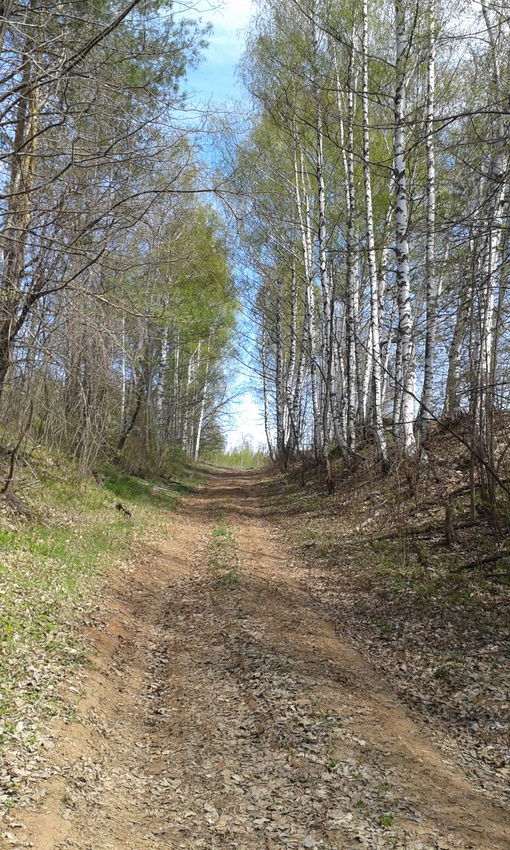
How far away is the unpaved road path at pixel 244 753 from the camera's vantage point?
3.41m

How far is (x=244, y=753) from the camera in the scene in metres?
4.42

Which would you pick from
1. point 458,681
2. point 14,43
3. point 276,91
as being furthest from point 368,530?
point 276,91

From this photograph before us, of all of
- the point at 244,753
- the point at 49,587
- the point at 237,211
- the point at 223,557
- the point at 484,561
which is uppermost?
the point at 237,211

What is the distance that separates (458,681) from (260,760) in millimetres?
2272

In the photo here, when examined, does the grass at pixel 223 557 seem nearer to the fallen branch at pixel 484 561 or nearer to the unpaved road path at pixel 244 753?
the unpaved road path at pixel 244 753

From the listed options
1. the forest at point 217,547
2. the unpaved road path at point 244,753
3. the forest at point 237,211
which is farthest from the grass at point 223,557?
the forest at point 237,211

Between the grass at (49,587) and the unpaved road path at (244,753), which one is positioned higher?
the grass at (49,587)

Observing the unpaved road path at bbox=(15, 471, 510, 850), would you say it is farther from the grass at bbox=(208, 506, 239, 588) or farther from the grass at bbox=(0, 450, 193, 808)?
the grass at bbox=(208, 506, 239, 588)

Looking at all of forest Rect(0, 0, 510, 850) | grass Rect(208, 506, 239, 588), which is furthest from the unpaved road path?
grass Rect(208, 506, 239, 588)

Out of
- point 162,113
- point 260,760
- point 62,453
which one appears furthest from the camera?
point 62,453

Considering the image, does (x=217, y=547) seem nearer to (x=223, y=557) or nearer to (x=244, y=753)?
(x=223, y=557)

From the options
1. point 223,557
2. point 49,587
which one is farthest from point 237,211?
point 223,557

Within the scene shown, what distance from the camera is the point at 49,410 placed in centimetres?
809

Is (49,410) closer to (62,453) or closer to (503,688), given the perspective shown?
(62,453)
